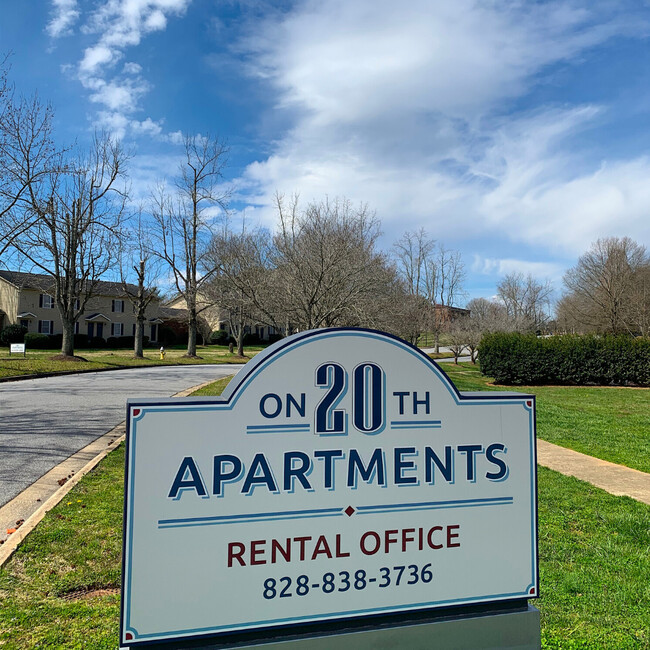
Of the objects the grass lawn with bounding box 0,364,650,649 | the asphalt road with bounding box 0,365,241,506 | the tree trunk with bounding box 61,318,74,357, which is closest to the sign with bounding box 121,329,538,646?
the grass lawn with bounding box 0,364,650,649

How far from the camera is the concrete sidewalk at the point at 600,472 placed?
650 centimetres

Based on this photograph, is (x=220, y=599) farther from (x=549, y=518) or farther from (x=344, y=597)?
(x=549, y=518)

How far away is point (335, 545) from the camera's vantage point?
235 centimetres

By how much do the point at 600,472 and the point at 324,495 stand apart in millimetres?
6318

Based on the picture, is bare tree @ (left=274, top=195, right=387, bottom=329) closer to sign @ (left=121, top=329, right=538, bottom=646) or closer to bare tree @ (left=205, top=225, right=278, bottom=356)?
bare tree @ (left=205, top=225, right=278, bottom=356)

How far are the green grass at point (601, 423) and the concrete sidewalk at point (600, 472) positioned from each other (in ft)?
1.36

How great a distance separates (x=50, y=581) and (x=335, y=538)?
2.53 meters

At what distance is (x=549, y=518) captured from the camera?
208 inches

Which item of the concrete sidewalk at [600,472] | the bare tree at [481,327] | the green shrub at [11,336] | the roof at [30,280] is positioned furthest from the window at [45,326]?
the concrete sidewalk at [600,472]

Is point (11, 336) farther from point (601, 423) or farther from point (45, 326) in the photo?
point (601, 423)

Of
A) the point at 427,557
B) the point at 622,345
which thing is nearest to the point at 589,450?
the point at 427,557

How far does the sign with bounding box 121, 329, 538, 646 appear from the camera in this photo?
219cm

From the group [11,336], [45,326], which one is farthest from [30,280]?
[11,336]

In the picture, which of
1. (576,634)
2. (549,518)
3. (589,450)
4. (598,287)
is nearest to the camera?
(576,634)
